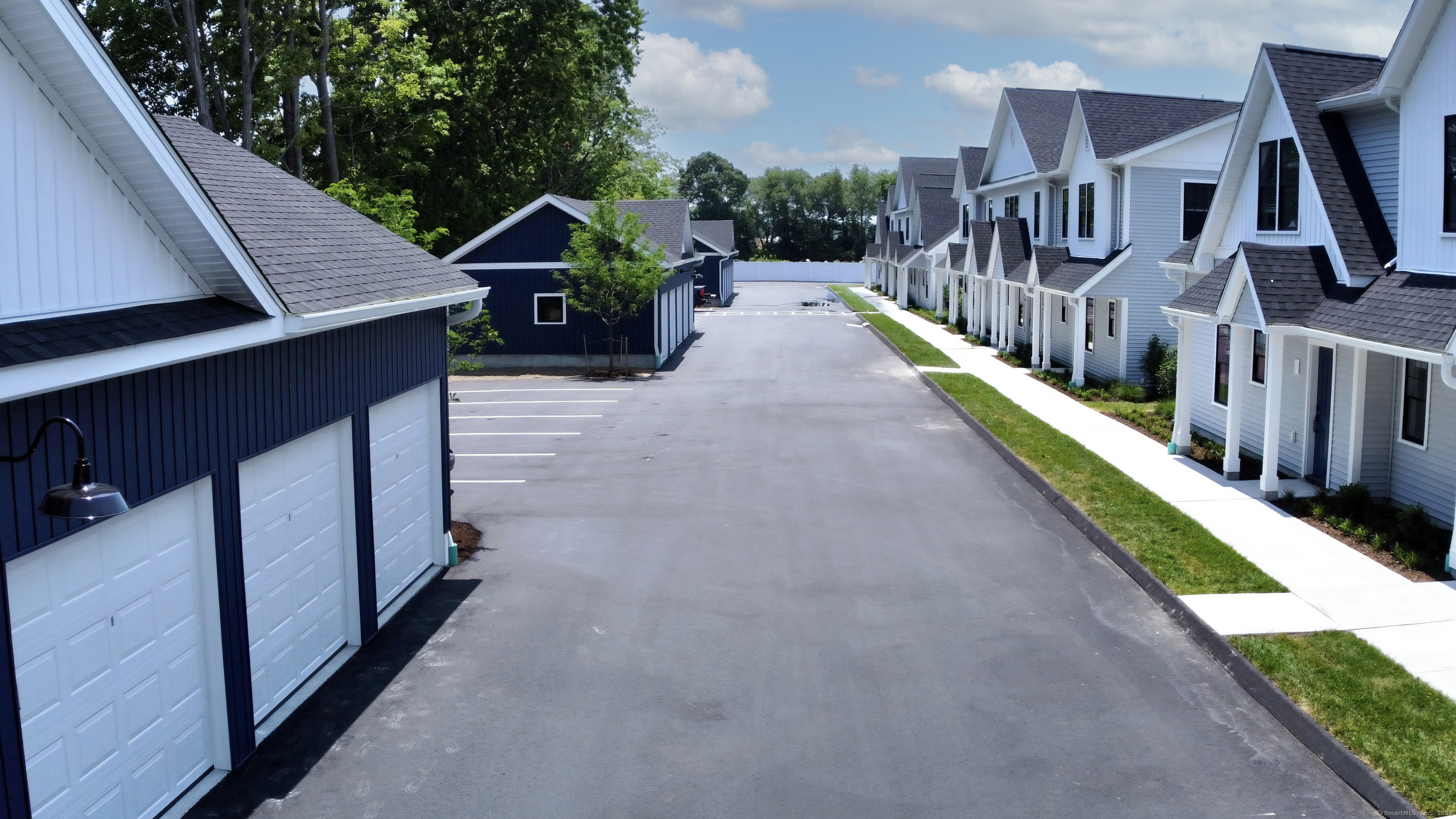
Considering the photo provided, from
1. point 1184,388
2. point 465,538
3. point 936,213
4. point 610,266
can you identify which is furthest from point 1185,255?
point 936,213

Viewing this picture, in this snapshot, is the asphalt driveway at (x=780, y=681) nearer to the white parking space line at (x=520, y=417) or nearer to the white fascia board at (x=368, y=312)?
the white fascia board at (x=368, y=312)

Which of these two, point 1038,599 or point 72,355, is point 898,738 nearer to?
point 1038,599

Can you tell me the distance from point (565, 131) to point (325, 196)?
1439 inches

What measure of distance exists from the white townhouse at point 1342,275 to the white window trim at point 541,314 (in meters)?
20.0

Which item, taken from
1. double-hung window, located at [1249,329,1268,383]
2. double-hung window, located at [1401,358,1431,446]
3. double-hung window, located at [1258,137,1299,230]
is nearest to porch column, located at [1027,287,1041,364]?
double-hung window, located at [1249,329,1268,383]

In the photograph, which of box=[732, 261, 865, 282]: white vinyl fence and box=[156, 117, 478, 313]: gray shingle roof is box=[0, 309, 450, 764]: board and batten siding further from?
box=[732, 261, 865, 282]: white vinyl fence

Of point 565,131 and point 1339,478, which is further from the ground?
point 565,131

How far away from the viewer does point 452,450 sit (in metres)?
21.3

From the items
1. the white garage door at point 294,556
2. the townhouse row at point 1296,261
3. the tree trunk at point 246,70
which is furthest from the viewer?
the tree trunk at point 246,70

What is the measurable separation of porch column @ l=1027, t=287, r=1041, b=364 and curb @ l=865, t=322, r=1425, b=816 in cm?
1611

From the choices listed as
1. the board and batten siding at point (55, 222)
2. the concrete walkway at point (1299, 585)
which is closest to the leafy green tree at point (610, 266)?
the concrete walkway at point (1299, 585)

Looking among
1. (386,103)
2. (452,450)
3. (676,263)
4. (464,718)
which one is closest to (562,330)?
(676,263)

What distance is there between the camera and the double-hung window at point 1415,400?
14633 mm

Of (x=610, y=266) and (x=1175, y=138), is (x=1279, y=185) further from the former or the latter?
(x=610, y=266)
